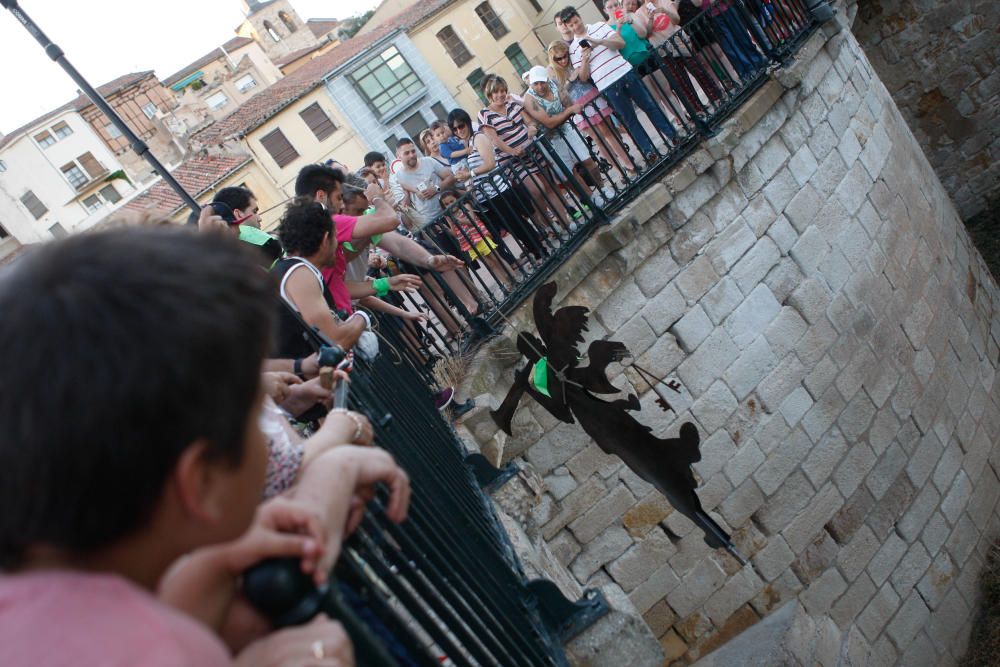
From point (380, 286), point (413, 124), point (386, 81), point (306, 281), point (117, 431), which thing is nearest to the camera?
point (117, 431)

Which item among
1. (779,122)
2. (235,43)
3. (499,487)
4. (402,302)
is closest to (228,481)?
(499,487)

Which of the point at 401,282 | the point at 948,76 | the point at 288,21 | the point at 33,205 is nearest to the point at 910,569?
the point at 401,282

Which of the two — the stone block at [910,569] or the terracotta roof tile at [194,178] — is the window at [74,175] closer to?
the terracotta roof tile at [194,178]

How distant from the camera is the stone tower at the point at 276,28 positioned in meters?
59.9

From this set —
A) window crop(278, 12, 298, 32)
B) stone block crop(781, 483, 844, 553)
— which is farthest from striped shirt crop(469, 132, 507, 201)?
window crop(278, 12, 298, 32)

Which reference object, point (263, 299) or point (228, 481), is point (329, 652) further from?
point (263, 299)

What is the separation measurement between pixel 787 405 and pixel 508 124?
11.9 feet

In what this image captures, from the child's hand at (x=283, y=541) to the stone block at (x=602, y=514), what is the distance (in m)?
5.21

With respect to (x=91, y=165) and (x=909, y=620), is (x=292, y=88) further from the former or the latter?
(x=909, y=620)

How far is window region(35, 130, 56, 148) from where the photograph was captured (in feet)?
143

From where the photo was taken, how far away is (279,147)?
110 ft

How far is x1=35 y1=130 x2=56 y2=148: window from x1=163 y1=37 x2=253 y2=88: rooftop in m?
12.1

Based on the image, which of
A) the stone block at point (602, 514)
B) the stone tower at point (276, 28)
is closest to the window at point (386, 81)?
the stone tower at point (276, 28)

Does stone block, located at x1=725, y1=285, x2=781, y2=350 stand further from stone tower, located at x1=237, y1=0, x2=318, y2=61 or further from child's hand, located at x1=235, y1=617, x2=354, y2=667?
stone tower, located at x1=237, y1=0, x2=318, y2=61
